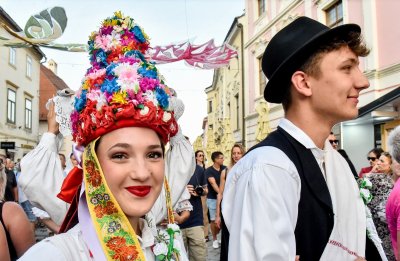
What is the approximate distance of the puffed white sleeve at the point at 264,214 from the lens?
1.51m

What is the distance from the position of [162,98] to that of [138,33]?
0.31 meters

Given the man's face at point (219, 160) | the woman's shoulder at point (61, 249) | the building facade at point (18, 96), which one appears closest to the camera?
the woman's shoulder at point (61, 249)

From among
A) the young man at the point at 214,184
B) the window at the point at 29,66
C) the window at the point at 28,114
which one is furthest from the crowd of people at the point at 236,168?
the window at the point at 29,66

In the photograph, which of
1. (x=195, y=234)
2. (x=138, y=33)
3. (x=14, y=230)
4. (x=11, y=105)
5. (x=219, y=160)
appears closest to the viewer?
(x=138, y=33)

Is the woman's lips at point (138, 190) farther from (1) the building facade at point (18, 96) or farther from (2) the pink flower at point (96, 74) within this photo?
(1) the building facade at point (18, 96)

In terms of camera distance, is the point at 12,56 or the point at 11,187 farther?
the point at 12,56

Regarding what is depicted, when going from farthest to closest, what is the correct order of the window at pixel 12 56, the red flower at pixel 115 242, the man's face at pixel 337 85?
the window at pixel 12 56
the man's face at pixel 337 85
the red flower at pixel 115 242

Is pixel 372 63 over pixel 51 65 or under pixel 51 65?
under

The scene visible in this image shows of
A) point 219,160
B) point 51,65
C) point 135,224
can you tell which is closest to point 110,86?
point 135,224

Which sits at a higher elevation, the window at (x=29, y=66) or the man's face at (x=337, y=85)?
the window at (x=29, y=66)

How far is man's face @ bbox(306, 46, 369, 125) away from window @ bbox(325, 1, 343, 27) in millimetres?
11255

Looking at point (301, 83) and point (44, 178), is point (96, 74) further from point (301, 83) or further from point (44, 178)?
point (44, 178)

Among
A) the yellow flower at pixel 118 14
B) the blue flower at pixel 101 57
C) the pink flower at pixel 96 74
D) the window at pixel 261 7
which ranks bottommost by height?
the pink flower at pixel 96 74

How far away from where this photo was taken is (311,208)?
169 cm
